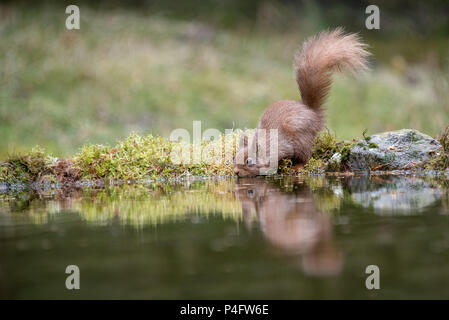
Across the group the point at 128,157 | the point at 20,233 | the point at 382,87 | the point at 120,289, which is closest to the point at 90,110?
the point at 128,157

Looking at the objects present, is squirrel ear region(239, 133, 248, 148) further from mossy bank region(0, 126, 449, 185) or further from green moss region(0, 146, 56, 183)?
green moss region(0, 146, 56, 183)

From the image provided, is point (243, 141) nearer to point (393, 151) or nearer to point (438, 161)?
point (393, 151)

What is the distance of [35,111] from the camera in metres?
15.7

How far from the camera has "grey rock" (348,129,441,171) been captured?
307 inches

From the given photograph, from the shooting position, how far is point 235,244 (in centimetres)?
404

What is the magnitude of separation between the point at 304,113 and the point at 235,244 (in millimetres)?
4240

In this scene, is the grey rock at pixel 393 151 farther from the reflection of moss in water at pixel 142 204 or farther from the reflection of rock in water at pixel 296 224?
the reflection of moss in water at pixel 142 204

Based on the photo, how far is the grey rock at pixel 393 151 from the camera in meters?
7.79

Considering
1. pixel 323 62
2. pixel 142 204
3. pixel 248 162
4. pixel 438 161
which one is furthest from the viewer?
pixel 323 62

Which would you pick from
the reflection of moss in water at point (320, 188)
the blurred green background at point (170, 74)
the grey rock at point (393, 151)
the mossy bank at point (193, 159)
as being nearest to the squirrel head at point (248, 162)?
the reflection of moss in water at point (320, 188)

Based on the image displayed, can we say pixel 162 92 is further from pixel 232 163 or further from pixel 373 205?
pixel 373 205

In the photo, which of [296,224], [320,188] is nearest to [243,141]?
[320,188]

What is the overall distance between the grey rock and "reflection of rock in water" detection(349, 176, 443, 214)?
0.81 m

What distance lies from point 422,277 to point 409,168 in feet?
15.7
